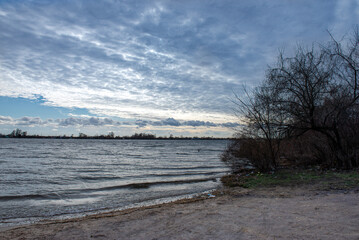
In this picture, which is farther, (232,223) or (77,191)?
(77,191)

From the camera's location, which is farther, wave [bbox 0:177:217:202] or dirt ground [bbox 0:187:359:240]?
wave [bbox 0:177:217:202]

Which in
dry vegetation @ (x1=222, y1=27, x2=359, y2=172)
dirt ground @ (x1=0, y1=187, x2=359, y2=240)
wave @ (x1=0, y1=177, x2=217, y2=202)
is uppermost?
dry vegetation @ (x1=222, y1=27, x2=359, y2=172)

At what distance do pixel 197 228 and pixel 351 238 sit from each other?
2.86 metres

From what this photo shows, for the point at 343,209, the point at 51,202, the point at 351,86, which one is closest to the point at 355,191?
the point at 343,209

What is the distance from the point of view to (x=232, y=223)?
5238 mm

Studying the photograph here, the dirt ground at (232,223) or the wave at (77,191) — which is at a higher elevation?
the dirt ground at (232,223)

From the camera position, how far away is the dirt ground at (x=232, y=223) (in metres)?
4.52

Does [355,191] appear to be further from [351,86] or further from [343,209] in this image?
[351,86]

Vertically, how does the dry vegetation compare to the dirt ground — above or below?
above

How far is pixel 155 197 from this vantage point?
10.6 meters

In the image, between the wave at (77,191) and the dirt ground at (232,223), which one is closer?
the dirt ground at (232,223)

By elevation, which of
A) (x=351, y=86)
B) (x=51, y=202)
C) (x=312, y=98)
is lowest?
(x=51, y=202)

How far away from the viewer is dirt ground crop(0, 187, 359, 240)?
4516 millimetres

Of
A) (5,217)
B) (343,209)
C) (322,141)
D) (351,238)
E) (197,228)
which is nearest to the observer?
(351,238)
